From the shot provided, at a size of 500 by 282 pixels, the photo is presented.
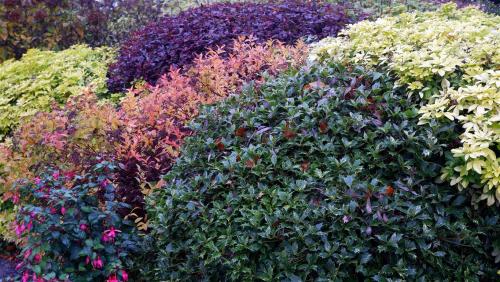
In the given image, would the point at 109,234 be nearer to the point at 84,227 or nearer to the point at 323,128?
the point at 84,227

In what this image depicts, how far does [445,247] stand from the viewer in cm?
257

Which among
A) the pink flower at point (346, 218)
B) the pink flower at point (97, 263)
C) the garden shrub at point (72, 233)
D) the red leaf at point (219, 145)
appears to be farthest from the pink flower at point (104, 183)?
the pink flower at point (346, 218)

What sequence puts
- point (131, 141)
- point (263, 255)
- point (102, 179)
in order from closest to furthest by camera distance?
point (263, 255) < point (102, 179) < point (131, 141)

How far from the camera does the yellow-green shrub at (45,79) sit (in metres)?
5.07

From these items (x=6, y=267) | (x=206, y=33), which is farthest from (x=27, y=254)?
(x=206, y=33)

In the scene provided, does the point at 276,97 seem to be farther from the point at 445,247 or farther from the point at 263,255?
the point at 445,247

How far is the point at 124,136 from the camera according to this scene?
11.3ft

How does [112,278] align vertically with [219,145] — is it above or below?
below

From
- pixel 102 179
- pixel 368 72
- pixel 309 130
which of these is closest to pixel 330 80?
pixel 368 72

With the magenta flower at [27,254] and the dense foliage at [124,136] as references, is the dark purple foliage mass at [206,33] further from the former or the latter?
the magenta flower at [27,254]

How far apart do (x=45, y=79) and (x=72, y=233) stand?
3131 millimetres

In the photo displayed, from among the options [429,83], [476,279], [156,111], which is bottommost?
[476,279]

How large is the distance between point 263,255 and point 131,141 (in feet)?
4.48

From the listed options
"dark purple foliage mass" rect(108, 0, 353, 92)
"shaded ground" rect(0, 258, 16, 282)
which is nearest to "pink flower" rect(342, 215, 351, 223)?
"shaded ground" rect(0, 258, 16, 282)
